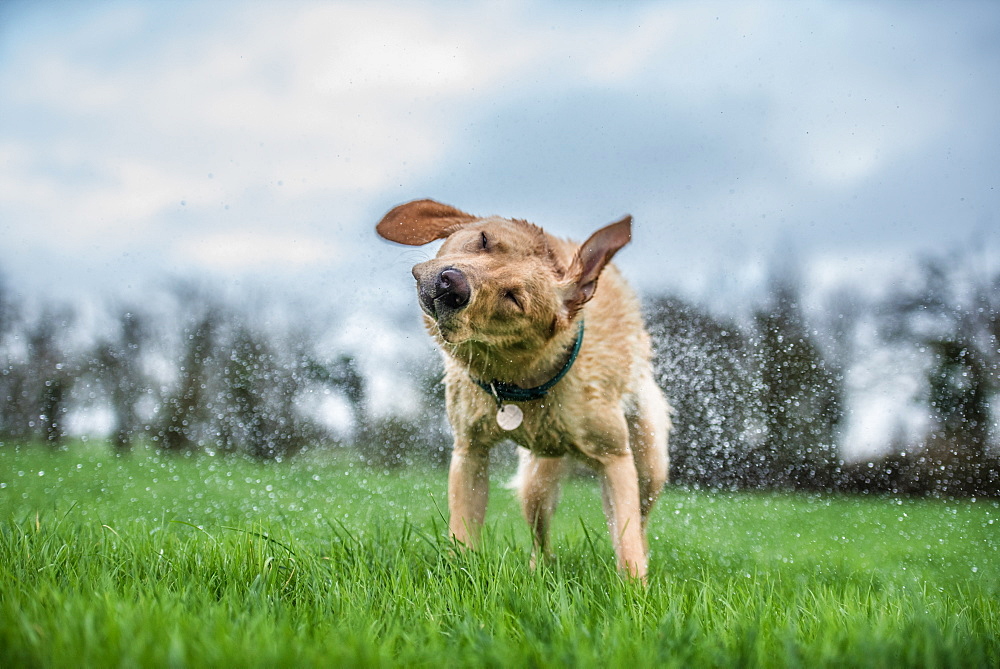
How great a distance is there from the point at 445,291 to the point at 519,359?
1.65 feet

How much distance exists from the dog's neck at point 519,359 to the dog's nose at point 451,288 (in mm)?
275

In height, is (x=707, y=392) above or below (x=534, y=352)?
below

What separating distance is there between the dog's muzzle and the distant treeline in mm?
2450

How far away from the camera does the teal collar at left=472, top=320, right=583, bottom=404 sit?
2699 millimetres

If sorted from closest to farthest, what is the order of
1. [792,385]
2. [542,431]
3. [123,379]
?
[542,431] → [792,385] → [123,379]

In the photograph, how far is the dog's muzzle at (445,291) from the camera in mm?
2217

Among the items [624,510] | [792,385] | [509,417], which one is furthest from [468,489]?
[792,385]

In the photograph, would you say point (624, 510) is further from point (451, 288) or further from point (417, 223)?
point (417, 223)

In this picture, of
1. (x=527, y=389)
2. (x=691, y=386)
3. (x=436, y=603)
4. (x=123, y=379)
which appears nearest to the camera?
(x=436, y=603)

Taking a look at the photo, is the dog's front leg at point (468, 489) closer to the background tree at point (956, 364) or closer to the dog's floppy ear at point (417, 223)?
the dog's floppy ear at point (417, 223)

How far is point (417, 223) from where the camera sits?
111 inches

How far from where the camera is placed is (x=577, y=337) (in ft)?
8.92

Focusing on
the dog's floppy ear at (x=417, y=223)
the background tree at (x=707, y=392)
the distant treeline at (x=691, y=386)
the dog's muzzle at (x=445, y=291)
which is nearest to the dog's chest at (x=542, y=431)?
the dog's muzzle at (x=445, y=291)

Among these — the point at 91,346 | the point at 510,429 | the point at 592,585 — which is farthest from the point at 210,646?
the point at 91,346
